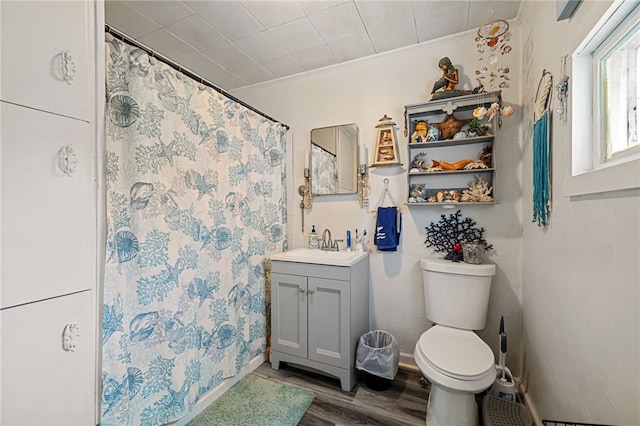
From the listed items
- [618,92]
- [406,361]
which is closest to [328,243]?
[406,361]

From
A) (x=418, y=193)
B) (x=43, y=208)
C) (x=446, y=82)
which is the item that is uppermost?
(x=446, y=82)


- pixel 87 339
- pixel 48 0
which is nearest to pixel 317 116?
pixel 48 0

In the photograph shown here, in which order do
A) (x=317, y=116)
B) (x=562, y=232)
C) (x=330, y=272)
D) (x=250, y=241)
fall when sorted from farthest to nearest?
(x=317, y=116)
(x=250, y=241)
(x=330, y=272)
(x=562, y=232)

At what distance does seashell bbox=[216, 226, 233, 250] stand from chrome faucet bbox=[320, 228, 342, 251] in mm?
805

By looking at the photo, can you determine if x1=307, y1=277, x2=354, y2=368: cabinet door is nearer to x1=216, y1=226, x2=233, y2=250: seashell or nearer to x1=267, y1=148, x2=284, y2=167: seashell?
x1=216, y1=226, x2=233, y2=250: seashell

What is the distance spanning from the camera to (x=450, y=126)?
1854 mm

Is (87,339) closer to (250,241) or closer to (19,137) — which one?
(19,137)

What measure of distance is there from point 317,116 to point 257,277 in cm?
147

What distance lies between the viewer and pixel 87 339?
94 centimetres

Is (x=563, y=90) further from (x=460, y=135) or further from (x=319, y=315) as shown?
(x=319, y=315)

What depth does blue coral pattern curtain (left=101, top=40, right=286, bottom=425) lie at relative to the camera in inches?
46.8

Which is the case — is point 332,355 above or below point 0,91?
below

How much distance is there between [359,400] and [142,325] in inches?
52.8

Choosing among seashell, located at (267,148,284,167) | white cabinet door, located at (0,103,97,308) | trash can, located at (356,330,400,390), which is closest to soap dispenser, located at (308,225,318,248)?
seashell, located at (267,148,284,167)
